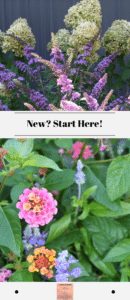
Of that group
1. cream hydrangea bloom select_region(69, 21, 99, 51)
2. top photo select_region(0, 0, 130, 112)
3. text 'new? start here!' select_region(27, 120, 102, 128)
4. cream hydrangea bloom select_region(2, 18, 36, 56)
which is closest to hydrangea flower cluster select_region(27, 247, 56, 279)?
text 'new? start here!' select_region(27, 120, 102, 128)

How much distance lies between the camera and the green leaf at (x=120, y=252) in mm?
965

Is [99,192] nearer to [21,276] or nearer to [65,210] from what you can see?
[65,210]

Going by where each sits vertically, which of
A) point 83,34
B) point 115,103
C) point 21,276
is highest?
point 83,34

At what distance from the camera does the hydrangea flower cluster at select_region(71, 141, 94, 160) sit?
93 cm

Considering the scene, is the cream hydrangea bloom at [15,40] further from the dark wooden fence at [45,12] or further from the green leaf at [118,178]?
the green leaf at [118,178]

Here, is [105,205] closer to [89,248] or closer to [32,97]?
[89,248]

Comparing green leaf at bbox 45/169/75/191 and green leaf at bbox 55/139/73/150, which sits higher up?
green leaf at bbox 55/139/73/150

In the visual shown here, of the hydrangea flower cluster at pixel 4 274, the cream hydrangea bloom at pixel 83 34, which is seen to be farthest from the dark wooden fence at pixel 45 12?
the hydrangea flower cluster at pixel 4 274

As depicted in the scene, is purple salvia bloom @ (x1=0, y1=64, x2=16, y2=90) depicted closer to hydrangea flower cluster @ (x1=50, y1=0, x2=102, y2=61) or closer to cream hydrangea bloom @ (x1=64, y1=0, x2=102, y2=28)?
hydrangea flower cluster @ (x1=50, y1=0, x2=102, y2=61)

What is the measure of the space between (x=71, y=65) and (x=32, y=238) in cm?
195

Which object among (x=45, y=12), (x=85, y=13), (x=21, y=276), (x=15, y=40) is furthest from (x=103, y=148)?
(x=45, y=12)

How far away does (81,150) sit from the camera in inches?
36.7

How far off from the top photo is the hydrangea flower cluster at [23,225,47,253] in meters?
0.34

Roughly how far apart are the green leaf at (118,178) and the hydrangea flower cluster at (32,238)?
130 mm
